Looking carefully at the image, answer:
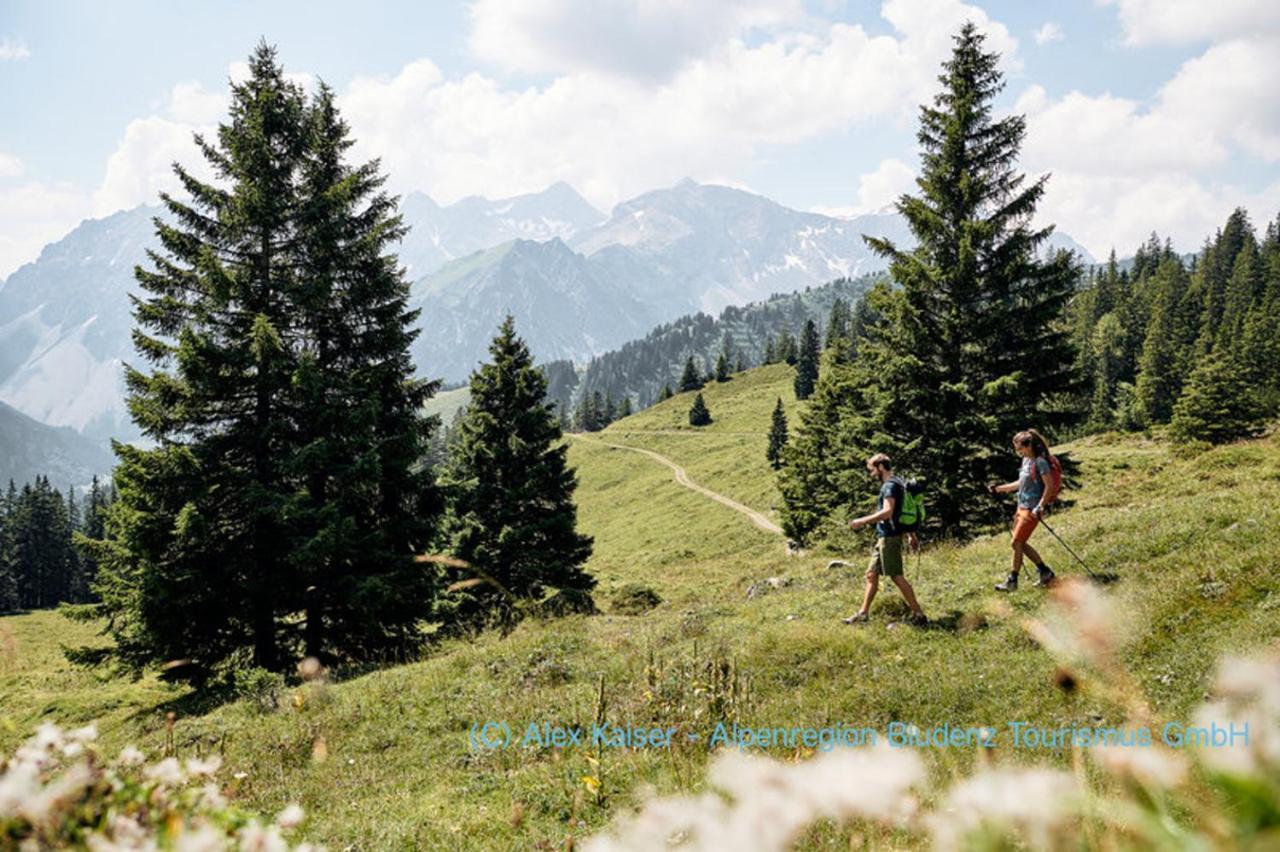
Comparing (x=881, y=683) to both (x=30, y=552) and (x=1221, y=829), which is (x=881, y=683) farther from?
(x=30, y=552)

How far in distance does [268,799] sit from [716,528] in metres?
50.1

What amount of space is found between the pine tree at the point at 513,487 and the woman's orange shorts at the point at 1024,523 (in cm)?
1815

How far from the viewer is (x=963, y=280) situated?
19938 millimetres

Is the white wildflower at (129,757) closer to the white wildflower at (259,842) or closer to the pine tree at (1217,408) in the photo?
the white wildflower at (259,842)

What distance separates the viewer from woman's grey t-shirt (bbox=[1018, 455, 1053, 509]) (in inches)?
387

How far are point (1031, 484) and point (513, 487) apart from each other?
20.3 metres

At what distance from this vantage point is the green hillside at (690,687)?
20.4 ft

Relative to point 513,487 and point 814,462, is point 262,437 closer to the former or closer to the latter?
point 513,487

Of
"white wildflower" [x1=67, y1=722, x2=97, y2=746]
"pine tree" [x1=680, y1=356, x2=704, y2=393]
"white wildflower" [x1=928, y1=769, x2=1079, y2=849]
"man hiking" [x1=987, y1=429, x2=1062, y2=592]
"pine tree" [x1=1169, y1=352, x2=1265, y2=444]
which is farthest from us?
"pine tree" [x1=680, y1=356, x2=704, y2=393]

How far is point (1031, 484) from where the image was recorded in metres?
10.0

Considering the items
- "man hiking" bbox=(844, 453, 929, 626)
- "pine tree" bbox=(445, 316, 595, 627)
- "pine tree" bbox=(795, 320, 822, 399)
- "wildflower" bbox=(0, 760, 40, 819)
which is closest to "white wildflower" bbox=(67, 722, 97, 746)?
"wildflower" bbox=(0, 760, 40, 819)

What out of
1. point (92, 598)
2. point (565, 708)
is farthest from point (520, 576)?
point (92, 598)

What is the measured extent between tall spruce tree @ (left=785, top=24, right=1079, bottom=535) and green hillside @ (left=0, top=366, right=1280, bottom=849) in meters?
4.90

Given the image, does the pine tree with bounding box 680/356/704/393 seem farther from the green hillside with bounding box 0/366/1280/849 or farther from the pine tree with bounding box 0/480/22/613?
the green hillside with bounding box 0/366/1280/849
